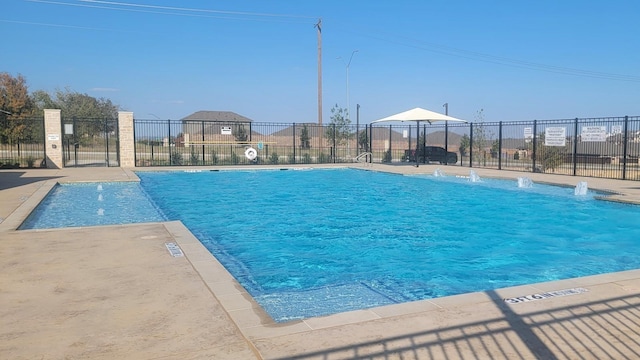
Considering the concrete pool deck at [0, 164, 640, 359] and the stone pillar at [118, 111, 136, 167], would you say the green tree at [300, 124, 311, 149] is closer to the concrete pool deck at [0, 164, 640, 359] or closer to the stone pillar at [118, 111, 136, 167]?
the stone pillar at [118, 111, 136, 167]

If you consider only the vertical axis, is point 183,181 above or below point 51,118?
below

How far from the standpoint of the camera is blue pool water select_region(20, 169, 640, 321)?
5.78 metres

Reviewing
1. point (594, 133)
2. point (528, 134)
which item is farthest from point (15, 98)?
point (594, 133)

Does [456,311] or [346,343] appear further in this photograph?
[456,311]

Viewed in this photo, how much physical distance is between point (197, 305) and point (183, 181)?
14.7 meters

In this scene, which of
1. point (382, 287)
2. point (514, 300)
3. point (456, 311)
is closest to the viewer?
point (456, 311)

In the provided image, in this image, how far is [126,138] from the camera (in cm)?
2252

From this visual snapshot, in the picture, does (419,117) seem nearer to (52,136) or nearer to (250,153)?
(250,153)

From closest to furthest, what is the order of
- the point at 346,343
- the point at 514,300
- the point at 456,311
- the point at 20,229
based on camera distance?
the point at 346,343, the point at 456,311, the point at 514,300, the point at 20,229

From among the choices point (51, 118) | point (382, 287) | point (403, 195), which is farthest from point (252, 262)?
point (51, 118)

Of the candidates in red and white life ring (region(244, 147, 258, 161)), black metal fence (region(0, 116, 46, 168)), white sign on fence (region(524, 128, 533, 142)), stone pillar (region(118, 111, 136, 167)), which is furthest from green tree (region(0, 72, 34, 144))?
white sign on fence (region(524, 128, 533, 142))

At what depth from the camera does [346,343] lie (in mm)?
3215

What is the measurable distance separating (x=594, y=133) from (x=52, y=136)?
71.6ft

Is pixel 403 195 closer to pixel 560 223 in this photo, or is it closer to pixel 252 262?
pixel 560 223
